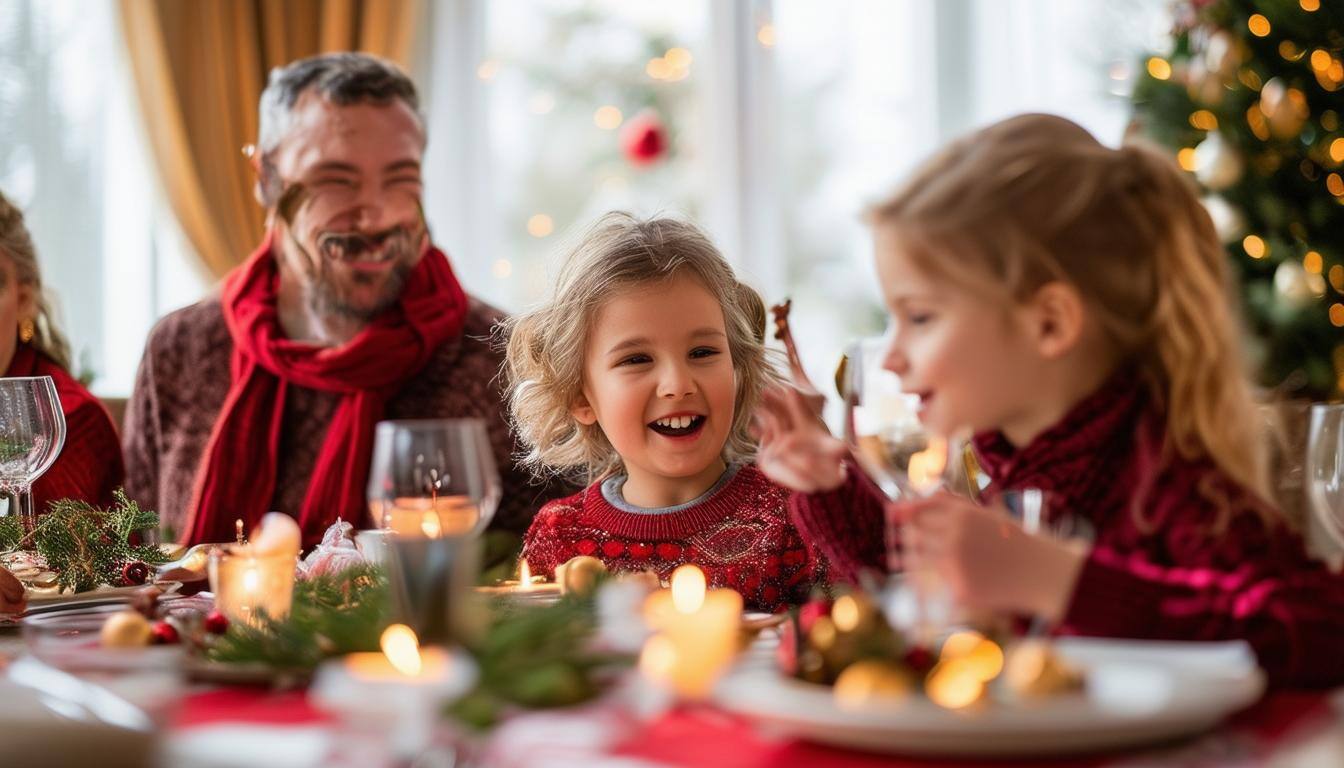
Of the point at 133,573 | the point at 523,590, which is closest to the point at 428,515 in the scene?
the point at 523,590

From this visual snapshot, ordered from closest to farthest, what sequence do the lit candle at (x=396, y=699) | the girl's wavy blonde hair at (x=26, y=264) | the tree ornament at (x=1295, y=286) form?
1. the lit candle at (x=396, y=699)
2. the girl's wavy blonde hair at (x=26, y=264)
3. the tree ornament at (x=1295, y=286)

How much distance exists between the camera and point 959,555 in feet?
3.13

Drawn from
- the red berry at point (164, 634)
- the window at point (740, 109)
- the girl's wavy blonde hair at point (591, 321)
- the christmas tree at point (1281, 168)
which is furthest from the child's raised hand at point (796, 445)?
the window at point (740, 109)

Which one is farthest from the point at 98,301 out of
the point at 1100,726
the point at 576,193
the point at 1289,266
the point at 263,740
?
the point at 1100,726

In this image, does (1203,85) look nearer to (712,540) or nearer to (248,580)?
(712,540)

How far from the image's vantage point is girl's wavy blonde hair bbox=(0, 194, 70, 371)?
8.11 ft

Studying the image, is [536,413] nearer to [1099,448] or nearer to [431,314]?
[431,314]

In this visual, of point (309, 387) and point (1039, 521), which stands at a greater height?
point (1039, 521)

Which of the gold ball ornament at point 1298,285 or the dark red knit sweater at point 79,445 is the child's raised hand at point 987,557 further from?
the gold ball ornament at point 1298,285

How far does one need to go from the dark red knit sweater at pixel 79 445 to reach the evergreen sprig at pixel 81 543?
2.28 feet

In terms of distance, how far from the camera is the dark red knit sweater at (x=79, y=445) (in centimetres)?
234

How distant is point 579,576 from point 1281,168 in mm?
2663

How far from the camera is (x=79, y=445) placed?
2.44 metres

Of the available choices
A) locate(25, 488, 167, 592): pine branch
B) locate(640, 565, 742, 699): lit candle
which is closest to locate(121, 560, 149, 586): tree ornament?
locate(25, 488, 167, 592): pine branch
